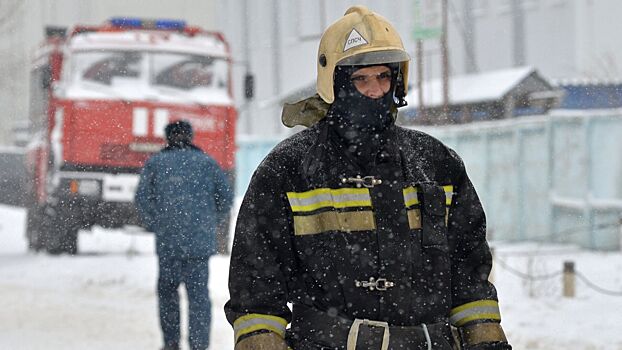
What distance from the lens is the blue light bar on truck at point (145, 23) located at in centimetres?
1333

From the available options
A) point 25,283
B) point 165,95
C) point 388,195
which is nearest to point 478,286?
point 388,195

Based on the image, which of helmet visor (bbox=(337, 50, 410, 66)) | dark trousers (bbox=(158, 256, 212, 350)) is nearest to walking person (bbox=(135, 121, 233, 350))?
dark trousers (bbox=(158, 256, 212, 350))

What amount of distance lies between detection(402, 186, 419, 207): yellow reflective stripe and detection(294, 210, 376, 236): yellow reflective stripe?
11cm

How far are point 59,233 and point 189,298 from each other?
7675mm

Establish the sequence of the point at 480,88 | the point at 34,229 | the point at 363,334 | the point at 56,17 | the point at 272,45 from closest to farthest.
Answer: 1. the point at 363,334
2. the point at 34,229
3. the point at 480,88
4. the point at 272,45
5. the point at 56,17

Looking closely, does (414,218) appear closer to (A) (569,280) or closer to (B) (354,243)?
(B) (354,243)

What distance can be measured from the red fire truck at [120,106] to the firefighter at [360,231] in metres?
10.1

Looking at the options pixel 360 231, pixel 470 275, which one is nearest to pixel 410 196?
pixel 360 231

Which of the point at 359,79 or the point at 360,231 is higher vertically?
the point at 359,79

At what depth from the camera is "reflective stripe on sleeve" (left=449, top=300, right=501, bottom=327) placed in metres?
2.84

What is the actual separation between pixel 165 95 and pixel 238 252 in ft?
34.6

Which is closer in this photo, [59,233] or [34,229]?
[59,233]

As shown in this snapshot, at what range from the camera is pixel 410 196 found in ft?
9.20

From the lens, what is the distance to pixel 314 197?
2.76 meters
